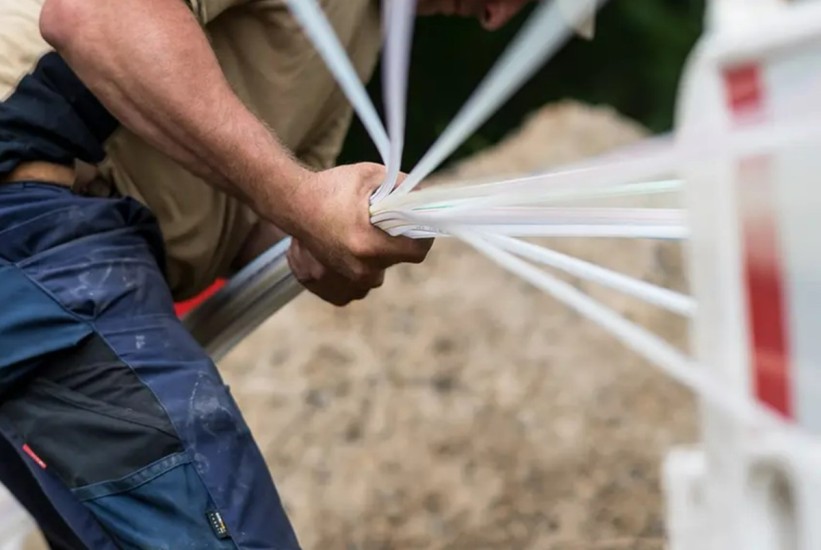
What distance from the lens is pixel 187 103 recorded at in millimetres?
804

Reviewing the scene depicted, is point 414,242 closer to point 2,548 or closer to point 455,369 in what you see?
point 2,548

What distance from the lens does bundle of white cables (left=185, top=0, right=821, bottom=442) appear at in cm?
42

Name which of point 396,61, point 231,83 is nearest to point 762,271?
point 396,61

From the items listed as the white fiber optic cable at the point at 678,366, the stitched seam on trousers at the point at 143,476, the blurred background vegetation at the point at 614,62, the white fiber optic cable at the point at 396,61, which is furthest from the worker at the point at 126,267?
the blurred background vegetation at the point at 614,62

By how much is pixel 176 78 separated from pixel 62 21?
3.6 inches

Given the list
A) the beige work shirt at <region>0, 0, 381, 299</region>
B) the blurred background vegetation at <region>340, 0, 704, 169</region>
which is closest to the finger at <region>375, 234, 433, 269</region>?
the beige work shirt at <region>0, 0, 381, 299</region>

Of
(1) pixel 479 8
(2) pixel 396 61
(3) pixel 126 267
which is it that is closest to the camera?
(2) pixel 396 61

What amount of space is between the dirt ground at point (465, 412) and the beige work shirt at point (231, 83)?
0.71 metres

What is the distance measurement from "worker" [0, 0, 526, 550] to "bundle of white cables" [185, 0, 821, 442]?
12cm

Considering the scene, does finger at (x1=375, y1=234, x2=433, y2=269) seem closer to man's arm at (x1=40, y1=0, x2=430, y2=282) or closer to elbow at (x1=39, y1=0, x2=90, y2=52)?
man's arm at (x1=40, y1=0, x2=430, y2=282)

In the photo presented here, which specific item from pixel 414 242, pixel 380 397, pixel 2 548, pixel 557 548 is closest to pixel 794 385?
pixel 414 242

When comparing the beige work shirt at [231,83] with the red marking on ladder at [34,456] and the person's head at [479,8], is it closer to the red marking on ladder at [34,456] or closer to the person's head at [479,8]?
the person's head at [479,8]

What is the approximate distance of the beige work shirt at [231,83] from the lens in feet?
2.97

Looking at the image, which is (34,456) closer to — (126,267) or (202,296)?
(126,267)
